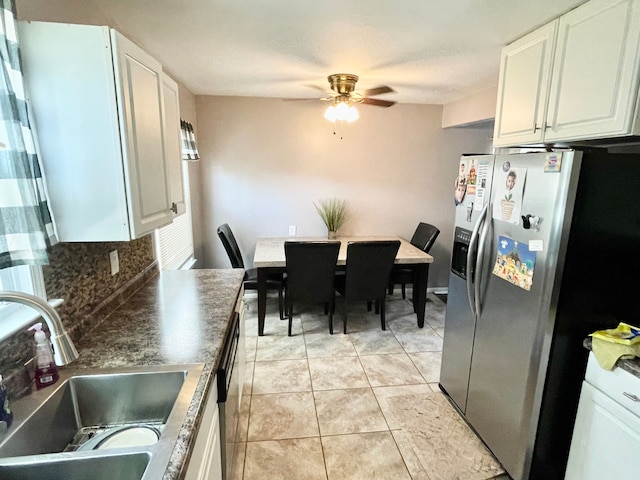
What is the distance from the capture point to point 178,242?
319cm

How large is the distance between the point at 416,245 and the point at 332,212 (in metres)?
1.06

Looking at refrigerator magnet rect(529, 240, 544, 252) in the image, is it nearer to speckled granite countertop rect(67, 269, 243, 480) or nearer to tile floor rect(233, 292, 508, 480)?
tile floor rect(233, 292, 508, 480)

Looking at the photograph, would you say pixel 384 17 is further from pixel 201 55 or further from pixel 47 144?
pixel 47 144

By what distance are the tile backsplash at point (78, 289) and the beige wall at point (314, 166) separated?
217cm

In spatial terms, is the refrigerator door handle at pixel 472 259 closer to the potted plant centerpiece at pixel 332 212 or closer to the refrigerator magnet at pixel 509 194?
the refrigerator magnet at pixel 509 194

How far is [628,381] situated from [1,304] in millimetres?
2270

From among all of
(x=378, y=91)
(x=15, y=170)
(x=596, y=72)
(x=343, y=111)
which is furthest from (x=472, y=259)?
(x=378, y=91)

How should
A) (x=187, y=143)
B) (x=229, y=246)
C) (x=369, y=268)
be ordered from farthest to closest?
(x=229, y=246) → (x=369, y=268) → (x=187, y=143)

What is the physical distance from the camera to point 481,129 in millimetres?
4152

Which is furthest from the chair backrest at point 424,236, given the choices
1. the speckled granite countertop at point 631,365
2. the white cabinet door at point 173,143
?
the white cabinet door at point 173,143

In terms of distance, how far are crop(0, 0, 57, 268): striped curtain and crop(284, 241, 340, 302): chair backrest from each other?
6.38ft

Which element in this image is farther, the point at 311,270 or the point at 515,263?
the point at 311,270

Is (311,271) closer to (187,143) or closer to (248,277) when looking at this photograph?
(248,277)

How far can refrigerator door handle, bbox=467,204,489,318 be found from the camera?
185cm
